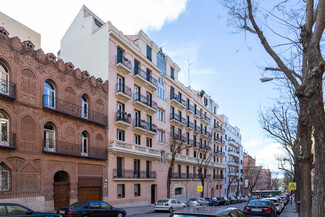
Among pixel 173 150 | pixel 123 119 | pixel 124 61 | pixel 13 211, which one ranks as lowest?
pixel 13 211

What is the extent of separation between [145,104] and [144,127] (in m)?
2.76

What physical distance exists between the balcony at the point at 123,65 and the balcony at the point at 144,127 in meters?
5.84

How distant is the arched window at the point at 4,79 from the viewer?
1797 centimetres

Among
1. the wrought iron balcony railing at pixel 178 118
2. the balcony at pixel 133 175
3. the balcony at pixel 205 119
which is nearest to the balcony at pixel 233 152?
the balcony at pixel 205 119

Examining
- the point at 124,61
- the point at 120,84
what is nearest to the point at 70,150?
the point at 120,84

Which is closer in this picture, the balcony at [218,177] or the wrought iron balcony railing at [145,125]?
the wrought iron balcony railing at [145,125]

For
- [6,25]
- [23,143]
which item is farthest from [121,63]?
[23,143]

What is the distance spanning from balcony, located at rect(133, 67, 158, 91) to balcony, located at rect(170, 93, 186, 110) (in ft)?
20.5

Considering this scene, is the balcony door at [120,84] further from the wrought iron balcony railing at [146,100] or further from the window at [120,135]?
the window at [120,135]

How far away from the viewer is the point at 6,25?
22.7 metres

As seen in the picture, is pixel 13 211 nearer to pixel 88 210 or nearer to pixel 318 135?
pixel 88 210

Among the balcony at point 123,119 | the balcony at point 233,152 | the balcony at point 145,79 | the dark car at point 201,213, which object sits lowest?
the balcony at point 233,152

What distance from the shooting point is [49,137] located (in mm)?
21406

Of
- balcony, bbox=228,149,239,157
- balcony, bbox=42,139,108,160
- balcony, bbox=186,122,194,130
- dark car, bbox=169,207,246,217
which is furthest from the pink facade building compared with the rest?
balcony, bbox=228,149,239,157
